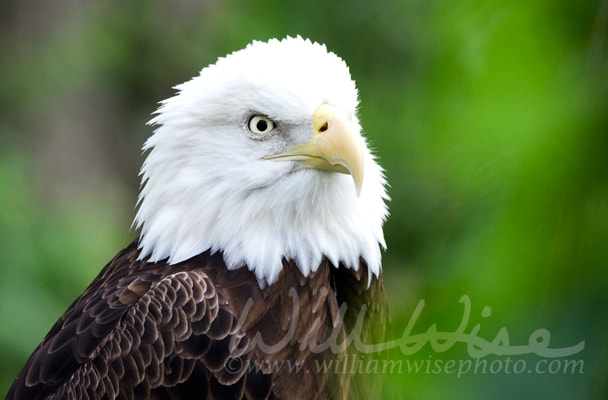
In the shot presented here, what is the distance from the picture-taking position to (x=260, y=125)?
254cm

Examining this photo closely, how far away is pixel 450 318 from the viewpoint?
Answer: 0.96 meters

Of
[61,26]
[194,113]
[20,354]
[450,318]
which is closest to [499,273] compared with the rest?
[450,318]

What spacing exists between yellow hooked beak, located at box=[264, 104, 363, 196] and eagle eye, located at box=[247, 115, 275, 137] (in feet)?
0.29

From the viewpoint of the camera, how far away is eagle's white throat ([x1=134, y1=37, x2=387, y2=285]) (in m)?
2.47

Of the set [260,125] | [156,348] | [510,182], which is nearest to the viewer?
[510,182]

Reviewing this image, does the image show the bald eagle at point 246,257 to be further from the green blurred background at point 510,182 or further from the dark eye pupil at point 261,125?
the green blurred background at point 510,182

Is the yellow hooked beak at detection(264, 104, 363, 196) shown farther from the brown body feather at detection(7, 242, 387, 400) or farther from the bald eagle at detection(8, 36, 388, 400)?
the brown body feather at detection(7, 242, 387, 400)

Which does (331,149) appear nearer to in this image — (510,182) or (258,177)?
(258,177)

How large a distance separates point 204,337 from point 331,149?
719 mm

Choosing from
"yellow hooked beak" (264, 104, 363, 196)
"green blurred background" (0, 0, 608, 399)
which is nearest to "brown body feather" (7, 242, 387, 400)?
"yellow hooked beak" (264, 104, 363, 196)

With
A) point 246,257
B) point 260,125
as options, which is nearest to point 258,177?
point 260,125

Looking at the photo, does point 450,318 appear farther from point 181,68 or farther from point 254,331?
point 181,68

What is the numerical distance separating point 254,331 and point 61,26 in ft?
13.9

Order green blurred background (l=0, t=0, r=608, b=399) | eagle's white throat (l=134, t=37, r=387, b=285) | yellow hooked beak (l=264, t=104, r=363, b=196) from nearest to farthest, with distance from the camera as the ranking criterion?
green blurred background (l=0, t=0, r=608, b=399) < yellow hooked beak (l=264, t=104, r=363, b=196) < eagle's white throat (l=134, t=37, r=387, b=285)
